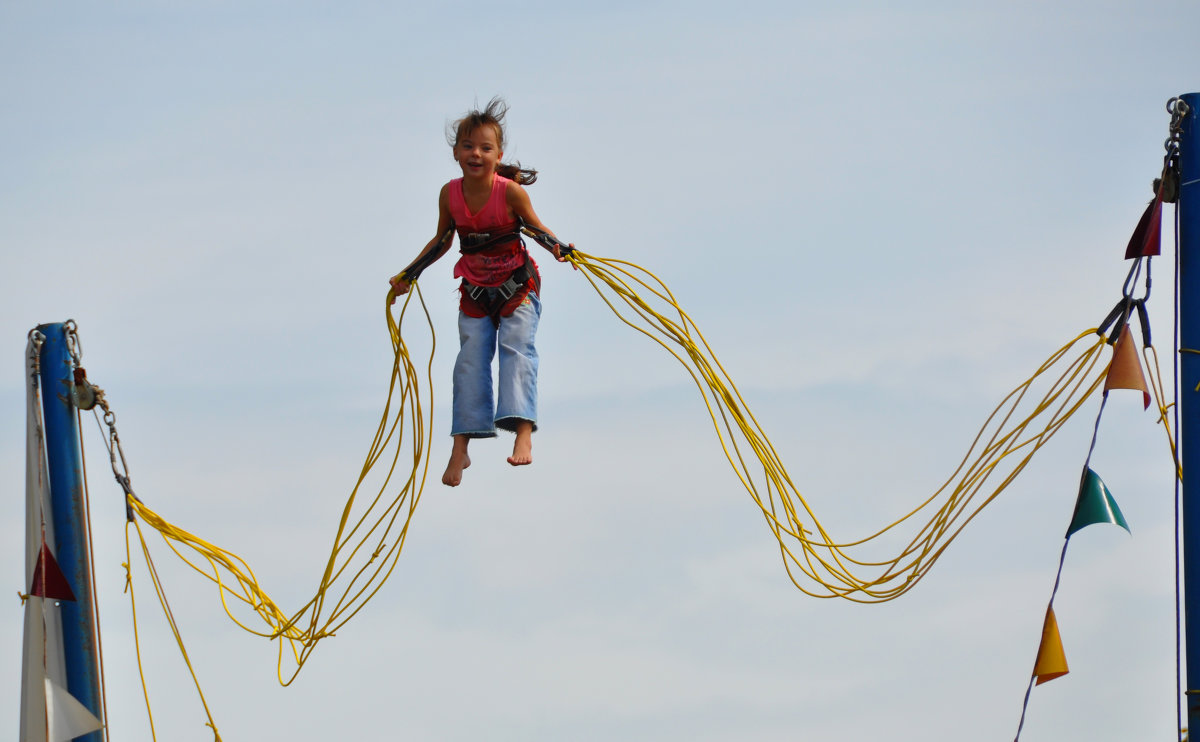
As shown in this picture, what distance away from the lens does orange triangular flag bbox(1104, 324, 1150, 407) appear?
666 centimetres

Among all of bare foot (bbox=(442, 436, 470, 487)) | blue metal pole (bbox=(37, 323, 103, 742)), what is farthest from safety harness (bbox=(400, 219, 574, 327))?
blue metal pole (bbox=(37, 323, 103, 742))

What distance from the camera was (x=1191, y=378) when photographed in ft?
21.0

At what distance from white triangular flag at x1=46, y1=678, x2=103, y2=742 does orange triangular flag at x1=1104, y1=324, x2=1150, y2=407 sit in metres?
4.60

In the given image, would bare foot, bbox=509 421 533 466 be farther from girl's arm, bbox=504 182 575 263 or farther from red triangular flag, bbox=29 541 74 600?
red triangular flag, bbox=29 541 74 600

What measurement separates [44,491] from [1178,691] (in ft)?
16.0

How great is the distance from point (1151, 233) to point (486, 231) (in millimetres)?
3002

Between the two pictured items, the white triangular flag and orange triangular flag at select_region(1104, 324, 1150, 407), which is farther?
the white triangular flag

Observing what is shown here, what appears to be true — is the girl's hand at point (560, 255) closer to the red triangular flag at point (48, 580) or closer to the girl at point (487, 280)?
the girl at point (487, 280)

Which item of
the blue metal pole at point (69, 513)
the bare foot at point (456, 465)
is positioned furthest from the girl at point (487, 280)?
the blue metal pole at point (69, 513)

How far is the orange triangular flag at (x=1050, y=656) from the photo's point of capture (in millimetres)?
6547

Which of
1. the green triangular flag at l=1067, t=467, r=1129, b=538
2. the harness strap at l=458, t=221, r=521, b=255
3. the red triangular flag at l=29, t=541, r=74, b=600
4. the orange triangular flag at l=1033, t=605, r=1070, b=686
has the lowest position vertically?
the orange triangular flag at l=1033, t=605, r=1070, b=686

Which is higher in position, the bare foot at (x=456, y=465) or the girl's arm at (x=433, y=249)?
the girl's arm at (x=433, y=249)

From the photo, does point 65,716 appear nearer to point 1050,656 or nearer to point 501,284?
point 501,284

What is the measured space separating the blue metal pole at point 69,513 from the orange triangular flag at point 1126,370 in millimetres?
4520
